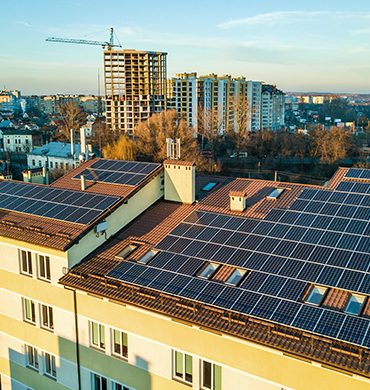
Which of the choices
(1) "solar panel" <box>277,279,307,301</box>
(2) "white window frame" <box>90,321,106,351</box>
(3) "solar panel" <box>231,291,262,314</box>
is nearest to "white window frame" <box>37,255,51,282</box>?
(2) "white window frame" <box>90,321,106,351</box>

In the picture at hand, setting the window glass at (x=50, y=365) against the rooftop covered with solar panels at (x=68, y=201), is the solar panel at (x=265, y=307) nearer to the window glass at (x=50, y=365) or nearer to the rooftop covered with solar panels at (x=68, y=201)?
the rooftop covered with solar panels at (x=68, y=201)

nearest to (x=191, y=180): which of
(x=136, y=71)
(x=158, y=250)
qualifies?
(x=158, y=250)

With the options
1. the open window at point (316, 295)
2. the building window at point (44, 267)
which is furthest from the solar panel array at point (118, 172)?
the open window at point (316, 295)

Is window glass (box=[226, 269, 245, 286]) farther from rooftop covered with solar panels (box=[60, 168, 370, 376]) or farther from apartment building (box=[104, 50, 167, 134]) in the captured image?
apartment building (box=[104, 50, 167, 134])

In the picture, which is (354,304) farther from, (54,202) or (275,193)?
(54,202)

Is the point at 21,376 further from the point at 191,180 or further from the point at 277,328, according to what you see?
the point at 277,328

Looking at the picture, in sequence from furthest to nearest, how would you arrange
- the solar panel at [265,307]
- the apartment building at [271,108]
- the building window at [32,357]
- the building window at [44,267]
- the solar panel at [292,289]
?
1. the apartment building at [271,108]
2. the building window at [32,357]
3. the building window at [44,267]
4. the solar panel at [292,289]
5. the solar panel at [265,307]
